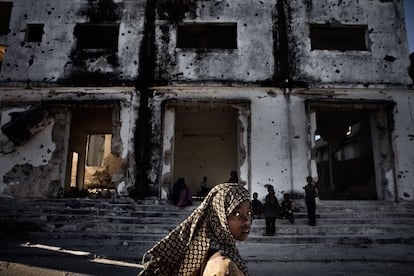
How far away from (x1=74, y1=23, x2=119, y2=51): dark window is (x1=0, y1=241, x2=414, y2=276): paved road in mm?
7405

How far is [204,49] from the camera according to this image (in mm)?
10125

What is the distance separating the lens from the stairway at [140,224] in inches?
257

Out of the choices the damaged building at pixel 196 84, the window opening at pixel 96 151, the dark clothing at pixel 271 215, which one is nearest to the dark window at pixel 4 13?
the damaged building at pixel 196 84

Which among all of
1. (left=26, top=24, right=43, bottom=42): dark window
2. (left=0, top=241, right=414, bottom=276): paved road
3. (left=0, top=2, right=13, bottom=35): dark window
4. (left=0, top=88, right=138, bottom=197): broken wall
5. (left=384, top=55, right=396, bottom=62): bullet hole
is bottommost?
(left=0, top=241, right=414, bottom=276): paved road

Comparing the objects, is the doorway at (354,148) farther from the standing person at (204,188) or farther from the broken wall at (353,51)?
the standing person at (204,188)

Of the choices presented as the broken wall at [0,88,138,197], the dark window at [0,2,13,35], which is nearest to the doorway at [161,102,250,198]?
the broken wall at [0,88,138,197]

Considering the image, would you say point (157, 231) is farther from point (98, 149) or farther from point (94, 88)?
point (98, 149)

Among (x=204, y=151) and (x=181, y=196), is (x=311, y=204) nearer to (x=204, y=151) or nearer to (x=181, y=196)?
(x=181, y=196)

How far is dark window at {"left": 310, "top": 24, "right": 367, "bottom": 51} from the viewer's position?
10578mm

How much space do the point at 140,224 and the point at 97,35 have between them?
7876mm

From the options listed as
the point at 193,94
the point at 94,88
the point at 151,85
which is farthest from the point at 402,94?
the point at 94,88

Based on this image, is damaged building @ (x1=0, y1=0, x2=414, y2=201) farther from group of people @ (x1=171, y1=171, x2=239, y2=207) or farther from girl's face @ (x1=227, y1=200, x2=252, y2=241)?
girl's face @ (x1=227, y1=200, x2=252, y2=241)

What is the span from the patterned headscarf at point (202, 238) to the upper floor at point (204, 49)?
8243 mm

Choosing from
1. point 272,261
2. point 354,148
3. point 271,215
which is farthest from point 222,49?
point 354,148
